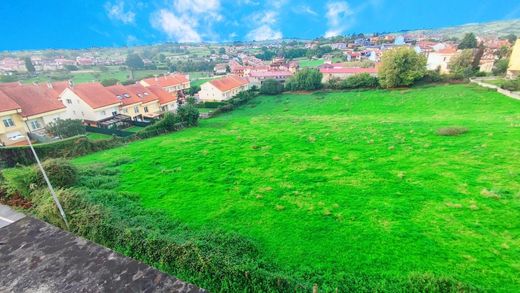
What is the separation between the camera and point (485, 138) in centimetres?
1889

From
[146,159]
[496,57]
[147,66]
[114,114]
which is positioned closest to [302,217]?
[146,159]

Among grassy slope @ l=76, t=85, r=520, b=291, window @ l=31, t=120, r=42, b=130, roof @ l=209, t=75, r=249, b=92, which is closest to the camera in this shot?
grassy slope @ l=76, t=85, r=520, b=291

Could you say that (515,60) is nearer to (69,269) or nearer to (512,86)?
(512,86)

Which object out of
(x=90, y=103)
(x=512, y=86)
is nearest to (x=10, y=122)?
(x=90, y=103)

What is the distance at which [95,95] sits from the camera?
119ft

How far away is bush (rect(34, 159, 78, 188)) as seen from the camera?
13266 millimetres

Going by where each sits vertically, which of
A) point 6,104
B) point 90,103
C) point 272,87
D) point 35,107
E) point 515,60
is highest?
point 6,104

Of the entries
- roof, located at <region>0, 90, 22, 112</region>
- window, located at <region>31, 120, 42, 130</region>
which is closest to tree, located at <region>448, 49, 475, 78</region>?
window, located at <region>31, 120, 42, 130</region>

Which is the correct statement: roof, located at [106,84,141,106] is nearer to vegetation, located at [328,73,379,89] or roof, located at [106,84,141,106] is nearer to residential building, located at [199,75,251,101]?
residential building, located at [199,75,251,101]

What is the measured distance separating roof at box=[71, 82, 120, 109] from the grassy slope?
54.6ft

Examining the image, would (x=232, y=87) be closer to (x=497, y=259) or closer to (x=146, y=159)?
(x=146, y=159)


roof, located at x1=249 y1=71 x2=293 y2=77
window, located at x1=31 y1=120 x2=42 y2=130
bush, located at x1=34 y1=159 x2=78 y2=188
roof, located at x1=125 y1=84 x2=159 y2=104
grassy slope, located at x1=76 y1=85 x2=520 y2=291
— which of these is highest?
roof, located at x1=249 y1=71 x2=293 y2=77

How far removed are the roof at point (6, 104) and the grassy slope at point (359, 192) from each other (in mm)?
13919

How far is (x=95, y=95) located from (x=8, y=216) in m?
28.6
